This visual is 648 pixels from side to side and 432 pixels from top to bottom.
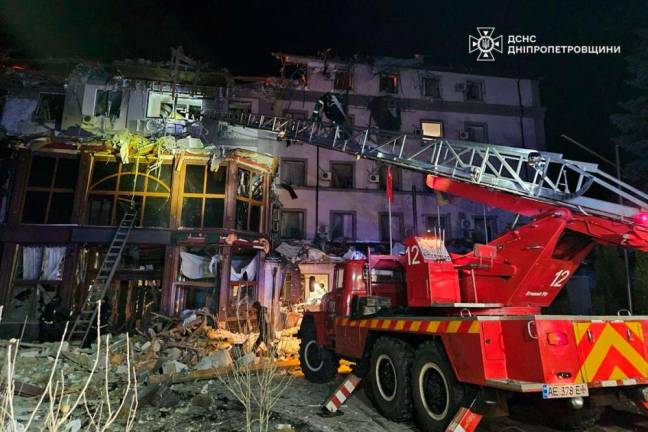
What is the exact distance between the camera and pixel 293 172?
2623cm

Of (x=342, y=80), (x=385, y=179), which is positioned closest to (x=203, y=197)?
(x=385, y=179)

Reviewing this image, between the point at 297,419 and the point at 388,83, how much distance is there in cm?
2543

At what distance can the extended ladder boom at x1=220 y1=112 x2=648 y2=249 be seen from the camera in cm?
749

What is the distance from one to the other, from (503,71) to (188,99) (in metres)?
23.1

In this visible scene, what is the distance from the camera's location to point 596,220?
7.39 m

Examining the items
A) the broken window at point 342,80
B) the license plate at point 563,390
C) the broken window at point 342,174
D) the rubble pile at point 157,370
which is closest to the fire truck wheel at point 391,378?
the rubble pile at point 157,370

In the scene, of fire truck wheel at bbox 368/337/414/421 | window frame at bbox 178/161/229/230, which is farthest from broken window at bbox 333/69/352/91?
fire truck wheel at bbox 368/337/414/421

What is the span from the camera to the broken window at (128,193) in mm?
16109

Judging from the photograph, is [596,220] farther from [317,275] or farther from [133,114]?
[133,114]

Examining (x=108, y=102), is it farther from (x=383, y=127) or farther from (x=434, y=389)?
(x=434, y=389)

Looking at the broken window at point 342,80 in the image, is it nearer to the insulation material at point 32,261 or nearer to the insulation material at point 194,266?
Answer: the insulation material at point 194,266

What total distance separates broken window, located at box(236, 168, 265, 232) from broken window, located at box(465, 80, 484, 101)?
746 inches

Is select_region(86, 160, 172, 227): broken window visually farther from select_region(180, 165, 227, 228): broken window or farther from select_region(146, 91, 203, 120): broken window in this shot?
select_region(146, 91, 203, 120): broken window

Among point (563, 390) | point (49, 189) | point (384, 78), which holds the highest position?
point (384, 78)
